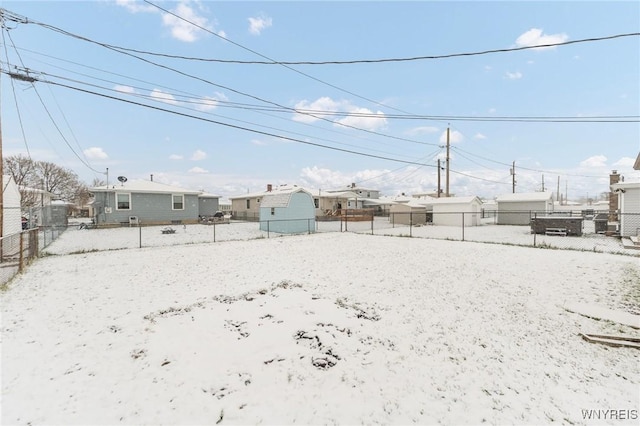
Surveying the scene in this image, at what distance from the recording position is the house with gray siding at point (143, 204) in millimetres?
24234

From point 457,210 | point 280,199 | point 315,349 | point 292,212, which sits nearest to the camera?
point 315,349

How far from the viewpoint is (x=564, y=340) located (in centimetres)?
469

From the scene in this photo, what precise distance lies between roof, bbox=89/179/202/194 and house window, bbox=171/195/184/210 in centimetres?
62

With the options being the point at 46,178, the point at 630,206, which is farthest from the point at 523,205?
the point at 46,178

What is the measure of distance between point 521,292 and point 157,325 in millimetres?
8206

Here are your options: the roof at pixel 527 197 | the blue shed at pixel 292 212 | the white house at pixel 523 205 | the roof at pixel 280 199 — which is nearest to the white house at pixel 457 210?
the white house at pixel 523 205

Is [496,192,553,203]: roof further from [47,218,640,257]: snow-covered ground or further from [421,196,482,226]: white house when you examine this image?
[47,218,640,257]: snow-covered ground

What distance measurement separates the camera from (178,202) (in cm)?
2766

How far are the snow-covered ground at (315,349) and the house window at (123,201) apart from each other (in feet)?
60.4

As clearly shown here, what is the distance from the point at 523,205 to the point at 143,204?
3814cm

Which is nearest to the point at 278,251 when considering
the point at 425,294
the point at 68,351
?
the point at 425,294

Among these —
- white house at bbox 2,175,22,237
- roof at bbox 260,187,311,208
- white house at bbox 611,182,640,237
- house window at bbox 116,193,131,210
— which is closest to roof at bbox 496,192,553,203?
white house at bbox 611,182,640,237

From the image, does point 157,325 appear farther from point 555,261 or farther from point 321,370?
point 555,261

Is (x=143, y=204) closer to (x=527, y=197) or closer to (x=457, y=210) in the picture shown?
(x=457, y=210)
